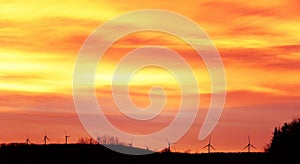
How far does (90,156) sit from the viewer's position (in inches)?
6535

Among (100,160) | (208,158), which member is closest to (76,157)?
(100,160)

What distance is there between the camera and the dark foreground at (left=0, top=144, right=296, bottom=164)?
163750mm

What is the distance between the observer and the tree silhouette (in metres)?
158

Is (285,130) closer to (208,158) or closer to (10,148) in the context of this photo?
(208,158)

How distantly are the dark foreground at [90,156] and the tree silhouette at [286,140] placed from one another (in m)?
1.65

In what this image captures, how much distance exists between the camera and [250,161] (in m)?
162

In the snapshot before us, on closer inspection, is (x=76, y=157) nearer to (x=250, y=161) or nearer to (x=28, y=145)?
(x=28, y=145)

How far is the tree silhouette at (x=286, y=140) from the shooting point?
158 m

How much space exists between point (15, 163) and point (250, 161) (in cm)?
2400

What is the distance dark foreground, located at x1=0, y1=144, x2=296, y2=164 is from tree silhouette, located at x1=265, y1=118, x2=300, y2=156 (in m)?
1.65

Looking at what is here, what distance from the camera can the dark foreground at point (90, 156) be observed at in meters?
164

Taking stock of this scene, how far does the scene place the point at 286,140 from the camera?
160m

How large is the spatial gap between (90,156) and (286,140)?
2098 centimetres

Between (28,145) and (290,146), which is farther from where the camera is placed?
(28,145)
